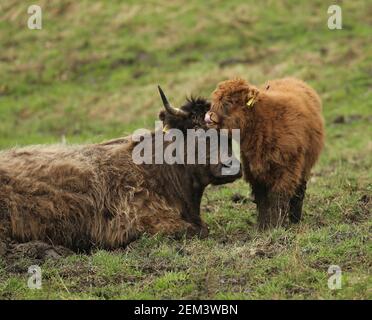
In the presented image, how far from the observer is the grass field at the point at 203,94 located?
6.24 meters

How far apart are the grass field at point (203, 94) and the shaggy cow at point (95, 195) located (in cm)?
35

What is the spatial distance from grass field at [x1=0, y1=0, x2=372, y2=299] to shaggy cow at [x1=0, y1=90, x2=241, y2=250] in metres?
0.35

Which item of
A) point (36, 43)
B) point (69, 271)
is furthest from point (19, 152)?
point (36, 43)

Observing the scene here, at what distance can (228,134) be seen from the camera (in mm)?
7781

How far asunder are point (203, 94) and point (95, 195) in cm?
865

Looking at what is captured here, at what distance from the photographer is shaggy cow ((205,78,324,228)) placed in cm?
758

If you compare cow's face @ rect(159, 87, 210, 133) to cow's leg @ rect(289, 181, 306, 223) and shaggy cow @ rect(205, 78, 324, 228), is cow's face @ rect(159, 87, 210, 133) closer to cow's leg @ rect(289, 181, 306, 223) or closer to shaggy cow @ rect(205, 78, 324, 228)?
shaggy cow @ rect(205, 78, 324, 228)

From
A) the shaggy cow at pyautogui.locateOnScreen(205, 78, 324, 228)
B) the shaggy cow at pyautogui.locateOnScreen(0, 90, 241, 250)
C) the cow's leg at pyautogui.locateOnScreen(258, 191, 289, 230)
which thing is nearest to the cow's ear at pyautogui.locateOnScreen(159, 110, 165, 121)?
the shaggy cow at pyautogui.locateOnScreen(0, 90, 241, 250)

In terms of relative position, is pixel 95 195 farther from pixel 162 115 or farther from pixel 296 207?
pixel 296 207

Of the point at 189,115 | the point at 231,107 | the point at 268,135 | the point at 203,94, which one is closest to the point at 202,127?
the point at 189,115

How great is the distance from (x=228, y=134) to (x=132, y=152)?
1.15m

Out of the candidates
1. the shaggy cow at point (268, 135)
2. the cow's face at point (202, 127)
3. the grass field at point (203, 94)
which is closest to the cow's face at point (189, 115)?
the cow's face at point (202, 127)
